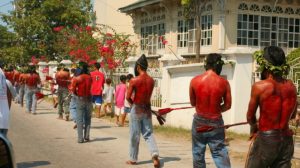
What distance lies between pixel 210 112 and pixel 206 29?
14.7m

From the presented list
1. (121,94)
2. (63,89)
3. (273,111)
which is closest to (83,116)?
(121,94)

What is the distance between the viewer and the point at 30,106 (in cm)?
1758

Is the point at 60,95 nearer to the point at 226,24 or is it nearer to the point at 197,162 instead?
the point at 226,24

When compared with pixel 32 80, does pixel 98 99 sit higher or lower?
lower

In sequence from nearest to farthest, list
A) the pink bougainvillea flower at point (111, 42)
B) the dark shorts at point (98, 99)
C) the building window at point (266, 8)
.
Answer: the dark shorts at point (98, 99), the pink bougainvillea flower at point (111, 42), the building window at point (266, 8)

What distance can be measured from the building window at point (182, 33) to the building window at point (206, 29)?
1.34 metres

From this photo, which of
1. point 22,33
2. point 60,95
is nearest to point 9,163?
point 60,95

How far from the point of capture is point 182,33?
22.3m

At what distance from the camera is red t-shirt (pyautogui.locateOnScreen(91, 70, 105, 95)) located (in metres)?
Result: 15.5

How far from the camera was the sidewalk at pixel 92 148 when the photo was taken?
28.1 feet

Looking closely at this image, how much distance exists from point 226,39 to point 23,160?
12289mm

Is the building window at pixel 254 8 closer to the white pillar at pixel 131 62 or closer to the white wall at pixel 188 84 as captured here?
the white pillar at pixel 131 62

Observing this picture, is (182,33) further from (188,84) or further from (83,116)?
(83,116)

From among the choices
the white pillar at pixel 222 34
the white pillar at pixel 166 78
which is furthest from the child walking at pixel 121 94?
the white pillar at pixel 222 34
